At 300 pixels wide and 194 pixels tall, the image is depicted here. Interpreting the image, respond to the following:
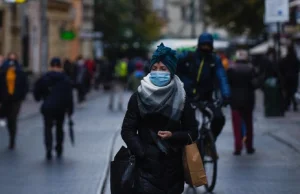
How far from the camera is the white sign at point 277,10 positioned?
83.9ft

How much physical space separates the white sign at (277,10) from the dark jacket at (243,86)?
8.14 metres

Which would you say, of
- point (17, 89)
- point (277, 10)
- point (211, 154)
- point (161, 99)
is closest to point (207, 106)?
point (211, 154)

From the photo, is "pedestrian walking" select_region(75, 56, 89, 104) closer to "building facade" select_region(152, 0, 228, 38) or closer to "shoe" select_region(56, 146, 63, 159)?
"shoe" select_region(56, 146, 63, 159)

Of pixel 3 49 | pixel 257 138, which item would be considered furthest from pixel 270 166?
pixel 3 49

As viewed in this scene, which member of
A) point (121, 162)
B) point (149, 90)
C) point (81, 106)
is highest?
point (149, 90)

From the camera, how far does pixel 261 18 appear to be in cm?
5300

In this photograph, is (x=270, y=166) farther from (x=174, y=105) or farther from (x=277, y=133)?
(x=174, y=105)

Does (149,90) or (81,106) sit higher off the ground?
(149,90)

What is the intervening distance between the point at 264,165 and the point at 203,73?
321 cm

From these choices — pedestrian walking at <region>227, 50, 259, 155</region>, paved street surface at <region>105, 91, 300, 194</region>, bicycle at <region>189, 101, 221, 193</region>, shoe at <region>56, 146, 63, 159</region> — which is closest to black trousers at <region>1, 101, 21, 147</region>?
paved street surface at <region>105, 91, 300, 194</region>

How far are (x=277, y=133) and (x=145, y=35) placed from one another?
57137mm

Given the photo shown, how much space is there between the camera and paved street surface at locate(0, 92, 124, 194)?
13.6m

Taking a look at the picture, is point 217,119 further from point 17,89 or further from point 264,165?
point 17,89

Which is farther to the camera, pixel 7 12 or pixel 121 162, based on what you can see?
pixel 7 12
